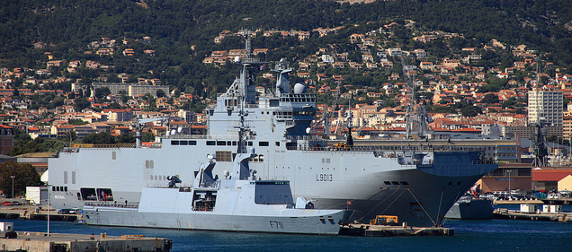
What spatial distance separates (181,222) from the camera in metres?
55.1

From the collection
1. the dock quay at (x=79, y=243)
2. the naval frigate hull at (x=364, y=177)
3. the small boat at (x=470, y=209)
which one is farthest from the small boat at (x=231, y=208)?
the small boat at (x=470, y=209)

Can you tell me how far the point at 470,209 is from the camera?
220ft

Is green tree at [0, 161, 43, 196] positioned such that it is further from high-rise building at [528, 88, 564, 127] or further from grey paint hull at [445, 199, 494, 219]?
high-rise building at [528, 88, 564, 127]

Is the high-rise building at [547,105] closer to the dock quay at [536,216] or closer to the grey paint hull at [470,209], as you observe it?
the dock quay at [536,216]

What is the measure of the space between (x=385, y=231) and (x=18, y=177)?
4352cm

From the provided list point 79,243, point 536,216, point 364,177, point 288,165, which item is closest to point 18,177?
point 288,165

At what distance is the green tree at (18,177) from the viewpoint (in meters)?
82.4

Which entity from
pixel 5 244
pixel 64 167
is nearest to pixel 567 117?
pixel 64 167

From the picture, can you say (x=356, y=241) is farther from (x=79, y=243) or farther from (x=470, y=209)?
(x=470, y=209)

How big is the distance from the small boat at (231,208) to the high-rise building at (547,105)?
135973mm

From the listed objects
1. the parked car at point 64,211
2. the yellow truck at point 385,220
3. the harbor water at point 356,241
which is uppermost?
the yellow truck at point 385,220

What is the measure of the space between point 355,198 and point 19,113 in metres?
140

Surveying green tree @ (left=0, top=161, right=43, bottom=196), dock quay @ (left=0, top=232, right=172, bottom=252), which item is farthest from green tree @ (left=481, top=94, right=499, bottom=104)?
dock quay @ (left=0, top=232, right=172, bottom=252)

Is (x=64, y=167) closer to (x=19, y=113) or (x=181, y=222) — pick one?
(x=181, y=222)
